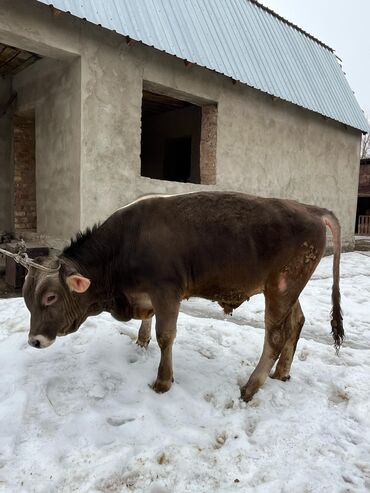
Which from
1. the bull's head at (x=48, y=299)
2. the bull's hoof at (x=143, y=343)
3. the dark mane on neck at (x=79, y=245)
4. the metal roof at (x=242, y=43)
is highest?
the metal roof at (x=242, y=43)

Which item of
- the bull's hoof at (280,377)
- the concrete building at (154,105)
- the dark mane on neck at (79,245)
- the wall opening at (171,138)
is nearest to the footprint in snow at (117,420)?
the dark mane on neck at (79,245)

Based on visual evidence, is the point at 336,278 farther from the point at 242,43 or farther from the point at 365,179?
the point at 365,179

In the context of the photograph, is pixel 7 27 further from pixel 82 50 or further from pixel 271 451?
pixel 271 451

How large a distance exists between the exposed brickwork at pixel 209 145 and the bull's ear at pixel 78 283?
5.90 meters

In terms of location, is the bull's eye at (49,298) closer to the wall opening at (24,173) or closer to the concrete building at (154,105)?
the concrete building at (154,105)

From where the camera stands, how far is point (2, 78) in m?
7.86

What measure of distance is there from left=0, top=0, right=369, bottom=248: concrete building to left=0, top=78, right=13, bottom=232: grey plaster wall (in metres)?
0.02

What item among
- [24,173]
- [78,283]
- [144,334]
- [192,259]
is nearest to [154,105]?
[24,173]

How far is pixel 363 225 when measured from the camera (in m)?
21.6

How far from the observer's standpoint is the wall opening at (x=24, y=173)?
7.95 m

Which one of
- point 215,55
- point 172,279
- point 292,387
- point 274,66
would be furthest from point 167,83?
point 292,387

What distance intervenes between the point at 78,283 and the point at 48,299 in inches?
11.5

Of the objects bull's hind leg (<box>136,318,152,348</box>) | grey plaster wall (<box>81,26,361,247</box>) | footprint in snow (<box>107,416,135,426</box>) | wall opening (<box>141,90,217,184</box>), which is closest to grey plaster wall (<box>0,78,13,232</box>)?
grey plaster wall (<box>81,26,361,247</box>)

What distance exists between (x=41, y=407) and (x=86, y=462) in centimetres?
60
